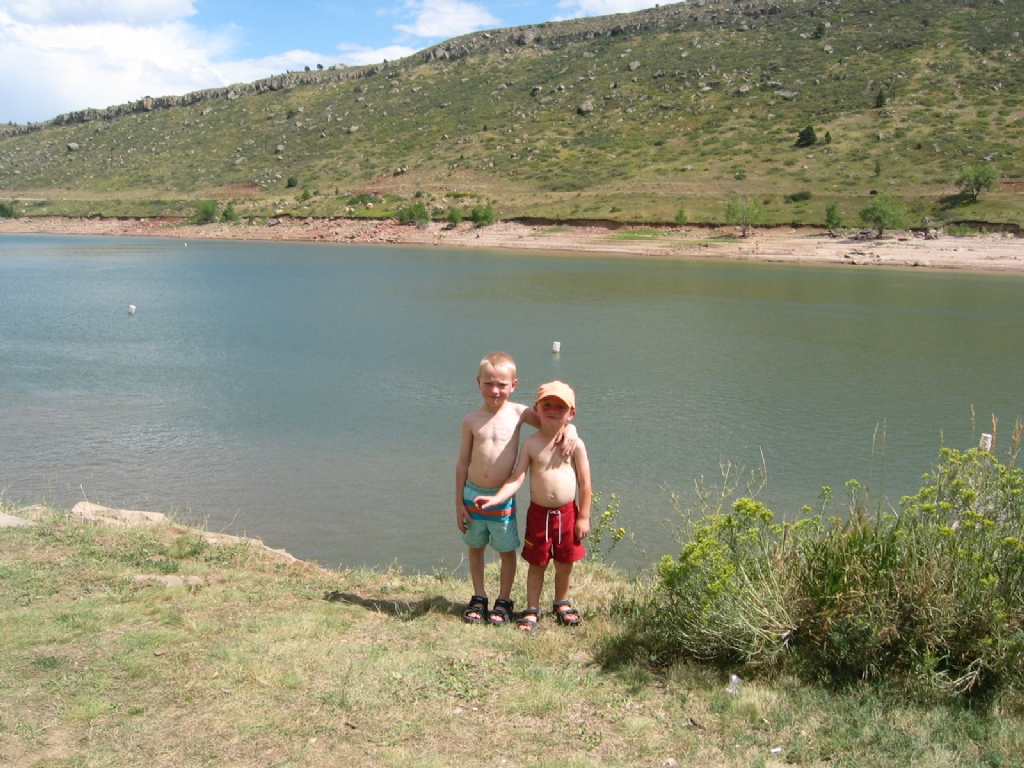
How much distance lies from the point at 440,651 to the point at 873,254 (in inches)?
1687

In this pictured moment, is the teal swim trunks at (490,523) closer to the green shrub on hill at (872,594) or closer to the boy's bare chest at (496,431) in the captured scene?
the boy's bare chest at (496,431)

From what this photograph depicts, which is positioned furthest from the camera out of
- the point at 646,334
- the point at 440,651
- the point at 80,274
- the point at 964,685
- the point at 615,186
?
the point at 615,186

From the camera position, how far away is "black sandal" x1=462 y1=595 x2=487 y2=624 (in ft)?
16.7

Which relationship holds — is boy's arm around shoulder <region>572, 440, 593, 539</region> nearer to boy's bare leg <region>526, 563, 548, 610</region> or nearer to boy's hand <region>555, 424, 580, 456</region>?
boy's hand <region>555, 424, 580, 456</region>

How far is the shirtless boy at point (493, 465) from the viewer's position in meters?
4.93

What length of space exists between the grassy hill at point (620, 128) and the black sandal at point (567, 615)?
158 feet

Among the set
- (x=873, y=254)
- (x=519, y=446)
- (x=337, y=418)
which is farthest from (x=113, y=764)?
(x=873, y=254)

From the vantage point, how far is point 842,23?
84.8 meters

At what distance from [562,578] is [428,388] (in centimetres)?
1094

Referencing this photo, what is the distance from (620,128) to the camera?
7419 cm

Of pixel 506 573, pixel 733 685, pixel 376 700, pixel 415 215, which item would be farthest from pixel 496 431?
pixel 415 215

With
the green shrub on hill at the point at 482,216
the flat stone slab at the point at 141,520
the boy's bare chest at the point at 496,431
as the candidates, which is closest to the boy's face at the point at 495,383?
the boy's bare chest at the point at 496,431

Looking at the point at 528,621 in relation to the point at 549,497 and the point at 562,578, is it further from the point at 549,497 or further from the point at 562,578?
the point at 549,497

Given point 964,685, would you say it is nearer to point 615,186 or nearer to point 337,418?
point 337,418
